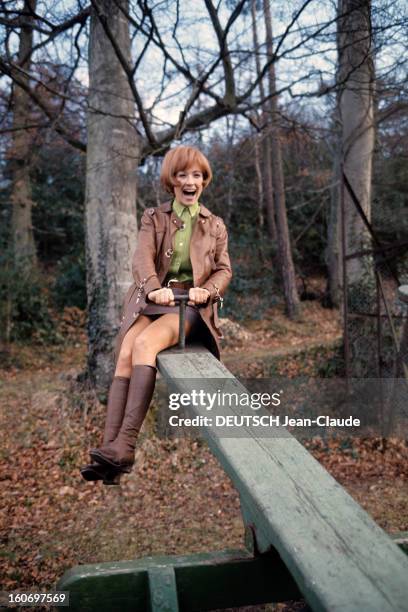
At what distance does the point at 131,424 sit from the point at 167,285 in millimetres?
862

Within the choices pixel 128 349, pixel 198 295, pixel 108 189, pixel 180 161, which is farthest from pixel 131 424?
pixel 108 189

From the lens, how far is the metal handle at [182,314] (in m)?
2.70

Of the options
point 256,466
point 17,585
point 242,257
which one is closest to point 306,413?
point 17,585

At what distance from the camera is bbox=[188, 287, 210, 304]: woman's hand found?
2.75m

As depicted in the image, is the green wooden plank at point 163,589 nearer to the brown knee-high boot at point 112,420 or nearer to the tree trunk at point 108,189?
the brown knee-high boot at point 112,420

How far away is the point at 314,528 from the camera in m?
1.60

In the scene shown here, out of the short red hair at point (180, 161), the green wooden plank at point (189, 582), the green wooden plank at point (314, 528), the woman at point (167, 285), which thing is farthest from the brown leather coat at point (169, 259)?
the green wooden plank at point (189, 582)

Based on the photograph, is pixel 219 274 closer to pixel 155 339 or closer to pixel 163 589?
pixel 155 339

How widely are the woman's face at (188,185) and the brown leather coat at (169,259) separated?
0.35 feet

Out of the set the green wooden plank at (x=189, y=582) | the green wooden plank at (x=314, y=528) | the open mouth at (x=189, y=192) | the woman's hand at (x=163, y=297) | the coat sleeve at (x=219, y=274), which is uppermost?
the open mouth at (x=189, y=192)

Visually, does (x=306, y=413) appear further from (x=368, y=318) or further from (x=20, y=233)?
(x=20, y=233)

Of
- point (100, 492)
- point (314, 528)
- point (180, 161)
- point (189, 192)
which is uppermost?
point (180, 161)

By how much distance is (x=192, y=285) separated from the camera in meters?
3.14

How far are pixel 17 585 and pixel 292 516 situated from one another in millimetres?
3147
